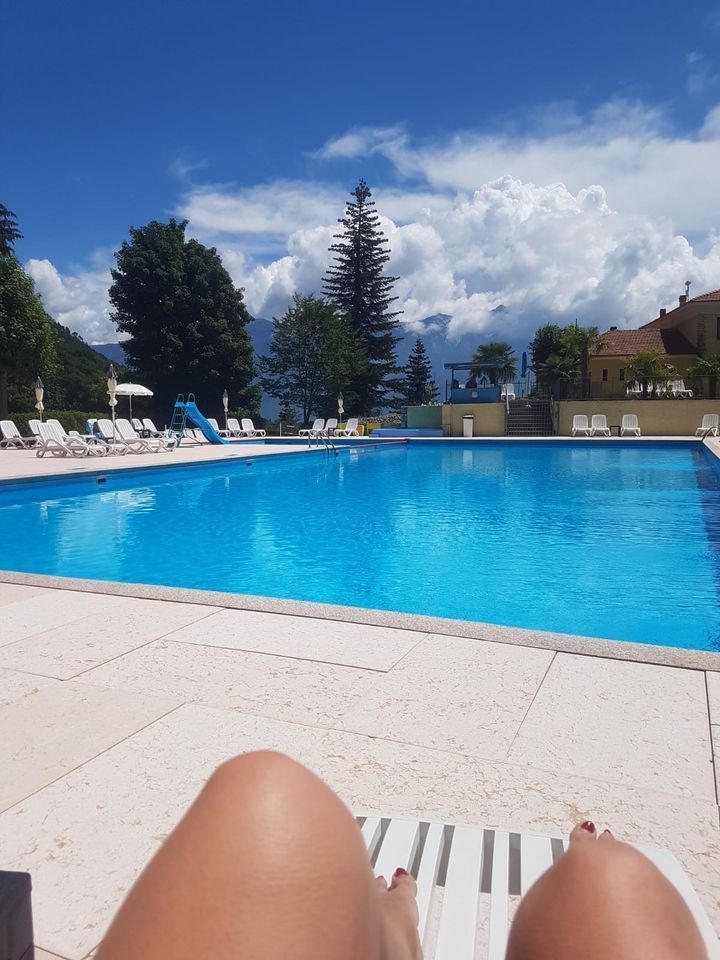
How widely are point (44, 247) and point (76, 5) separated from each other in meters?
20.9

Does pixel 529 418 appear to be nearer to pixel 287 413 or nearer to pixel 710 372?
pixel 710 372

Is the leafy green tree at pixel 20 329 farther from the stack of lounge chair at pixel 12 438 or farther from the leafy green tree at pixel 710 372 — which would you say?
the leafy green tree at pixel 710 372

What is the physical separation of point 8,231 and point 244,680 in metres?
40.3

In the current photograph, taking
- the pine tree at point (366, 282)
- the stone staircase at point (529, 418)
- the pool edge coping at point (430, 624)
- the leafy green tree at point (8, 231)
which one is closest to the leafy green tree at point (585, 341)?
the stone staircase at point (529, 418)

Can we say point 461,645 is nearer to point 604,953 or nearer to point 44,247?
point 604,953

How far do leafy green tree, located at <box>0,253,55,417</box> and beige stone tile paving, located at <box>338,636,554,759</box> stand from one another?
1002 inches

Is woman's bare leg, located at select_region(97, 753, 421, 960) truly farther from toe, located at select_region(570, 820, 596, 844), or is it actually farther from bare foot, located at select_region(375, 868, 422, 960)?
toe, located at select_region(570, 820, 596, 844)

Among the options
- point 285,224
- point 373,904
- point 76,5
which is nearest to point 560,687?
point 373,904

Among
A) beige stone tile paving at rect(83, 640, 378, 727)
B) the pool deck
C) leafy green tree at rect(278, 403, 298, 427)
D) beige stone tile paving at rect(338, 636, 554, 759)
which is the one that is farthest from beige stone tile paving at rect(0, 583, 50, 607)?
leafy green tree at rect(278, 403, 298, 427)

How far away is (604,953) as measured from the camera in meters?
0.64

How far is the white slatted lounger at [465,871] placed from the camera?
47.2 inches

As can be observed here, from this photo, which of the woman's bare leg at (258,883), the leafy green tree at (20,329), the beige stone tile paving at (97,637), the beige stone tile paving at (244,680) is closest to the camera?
the woman's bare leg at (258,883)

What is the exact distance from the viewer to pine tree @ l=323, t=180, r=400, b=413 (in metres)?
36.8

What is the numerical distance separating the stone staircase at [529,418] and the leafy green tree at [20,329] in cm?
1785
